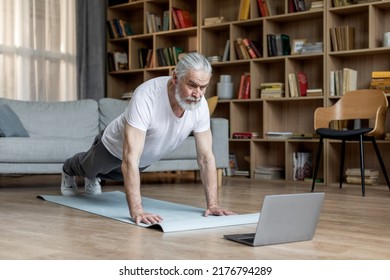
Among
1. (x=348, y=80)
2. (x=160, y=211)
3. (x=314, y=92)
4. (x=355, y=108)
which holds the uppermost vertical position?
(x=348, y=80)

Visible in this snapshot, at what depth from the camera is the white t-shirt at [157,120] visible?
8.81ft

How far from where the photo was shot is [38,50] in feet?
21.0

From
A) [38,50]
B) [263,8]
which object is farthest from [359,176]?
[38,50]

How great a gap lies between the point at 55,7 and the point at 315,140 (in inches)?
131

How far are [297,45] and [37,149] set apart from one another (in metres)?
2.65

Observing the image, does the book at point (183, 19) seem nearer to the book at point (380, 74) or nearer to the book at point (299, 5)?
the book at point (299, 5)

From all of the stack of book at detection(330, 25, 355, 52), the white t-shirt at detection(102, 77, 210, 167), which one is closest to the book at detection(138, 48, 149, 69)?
the stack of book at detection(330, 25, 355, 52)

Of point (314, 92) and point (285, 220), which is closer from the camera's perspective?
point (285, 220)

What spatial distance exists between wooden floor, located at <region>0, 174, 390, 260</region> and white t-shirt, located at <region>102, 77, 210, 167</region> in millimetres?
460

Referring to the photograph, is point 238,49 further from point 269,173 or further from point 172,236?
point 172,236

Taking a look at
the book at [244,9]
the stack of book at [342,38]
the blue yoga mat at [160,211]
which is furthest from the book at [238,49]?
the blue yoga mat at [160,211]

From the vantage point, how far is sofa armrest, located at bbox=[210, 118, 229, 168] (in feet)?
16.2

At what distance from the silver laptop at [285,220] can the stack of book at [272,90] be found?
3.46 m
